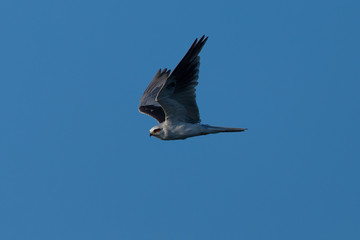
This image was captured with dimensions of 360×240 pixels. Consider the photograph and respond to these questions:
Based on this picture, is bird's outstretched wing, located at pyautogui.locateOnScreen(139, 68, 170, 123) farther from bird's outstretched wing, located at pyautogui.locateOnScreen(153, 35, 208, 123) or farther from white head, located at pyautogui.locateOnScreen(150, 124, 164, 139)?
bird's outstretched wing, located at pyautogui.locateOnScreen(153, 35, 208, 123)

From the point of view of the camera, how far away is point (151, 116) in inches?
567

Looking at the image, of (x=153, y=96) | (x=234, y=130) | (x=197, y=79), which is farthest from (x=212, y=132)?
(x=153, y=96)

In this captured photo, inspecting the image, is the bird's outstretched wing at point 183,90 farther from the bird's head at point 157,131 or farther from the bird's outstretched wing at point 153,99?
the bird's outstretched wing at point 153,99

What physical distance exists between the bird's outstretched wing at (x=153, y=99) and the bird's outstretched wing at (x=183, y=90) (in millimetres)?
1784

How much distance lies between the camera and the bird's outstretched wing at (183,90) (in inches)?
444

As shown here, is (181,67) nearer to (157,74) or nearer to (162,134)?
(162,134)

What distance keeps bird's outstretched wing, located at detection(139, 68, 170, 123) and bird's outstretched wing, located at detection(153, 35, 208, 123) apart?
1784mm

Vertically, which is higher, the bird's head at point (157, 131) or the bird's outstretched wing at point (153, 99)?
the bird's outstretched wing at point (153, 99)

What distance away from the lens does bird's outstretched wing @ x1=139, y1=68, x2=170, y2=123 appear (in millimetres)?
14447

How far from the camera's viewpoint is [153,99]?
15680 mm

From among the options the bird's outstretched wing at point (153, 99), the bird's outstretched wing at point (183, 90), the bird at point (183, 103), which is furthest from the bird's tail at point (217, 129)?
the bird's outstretched wing at point (153, 99)

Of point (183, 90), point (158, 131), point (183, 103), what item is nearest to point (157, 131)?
point (158, 131)

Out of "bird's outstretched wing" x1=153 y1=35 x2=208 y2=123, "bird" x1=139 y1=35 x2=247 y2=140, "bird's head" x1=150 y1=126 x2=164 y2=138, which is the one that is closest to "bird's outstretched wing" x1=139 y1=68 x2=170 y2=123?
"bird's head" x1=150 y1=126 x2=164 y2=138

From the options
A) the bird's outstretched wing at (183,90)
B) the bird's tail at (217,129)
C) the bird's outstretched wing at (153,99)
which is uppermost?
the bird's outstretched wing at (153,99)
